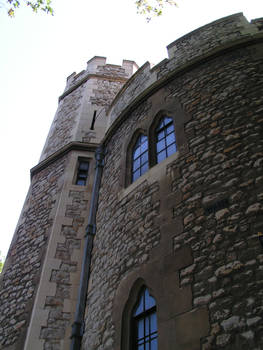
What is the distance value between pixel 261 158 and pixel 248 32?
3.53 metres

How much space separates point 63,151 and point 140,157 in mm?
3223

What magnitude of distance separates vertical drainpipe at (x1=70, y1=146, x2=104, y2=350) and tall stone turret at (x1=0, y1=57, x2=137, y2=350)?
0.24 meters

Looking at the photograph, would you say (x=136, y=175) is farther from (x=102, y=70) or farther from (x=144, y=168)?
(x=102, y=70)

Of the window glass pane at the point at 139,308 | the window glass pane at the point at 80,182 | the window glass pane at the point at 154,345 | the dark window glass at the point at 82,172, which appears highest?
the dark window glass at the point at 82,172

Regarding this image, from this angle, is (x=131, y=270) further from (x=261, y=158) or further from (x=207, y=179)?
(x=261, y=158)

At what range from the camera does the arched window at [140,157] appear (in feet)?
22.1

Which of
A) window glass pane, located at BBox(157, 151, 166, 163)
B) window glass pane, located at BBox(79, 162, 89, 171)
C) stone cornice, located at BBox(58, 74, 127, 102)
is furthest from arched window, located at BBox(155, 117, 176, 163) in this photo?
stone cornice, located at BBox(58, 74, 127, 102)

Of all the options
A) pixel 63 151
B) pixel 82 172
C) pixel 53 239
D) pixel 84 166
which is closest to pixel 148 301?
pixel 53 239

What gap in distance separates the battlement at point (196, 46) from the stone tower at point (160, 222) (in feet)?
0.10

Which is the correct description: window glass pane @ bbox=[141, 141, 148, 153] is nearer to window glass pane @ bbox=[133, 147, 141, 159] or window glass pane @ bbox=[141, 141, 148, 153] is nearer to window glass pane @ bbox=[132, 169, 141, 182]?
window glass pane @ bbox=[133, 147, 141, 159]

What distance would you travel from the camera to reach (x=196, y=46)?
25.8 ft

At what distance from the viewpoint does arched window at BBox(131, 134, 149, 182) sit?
6750 millimetres

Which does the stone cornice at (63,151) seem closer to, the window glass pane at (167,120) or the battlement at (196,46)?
the battlement at (196,46)

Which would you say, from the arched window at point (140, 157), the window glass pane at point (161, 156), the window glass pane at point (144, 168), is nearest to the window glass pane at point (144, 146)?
the arched window at point (140, 157)
